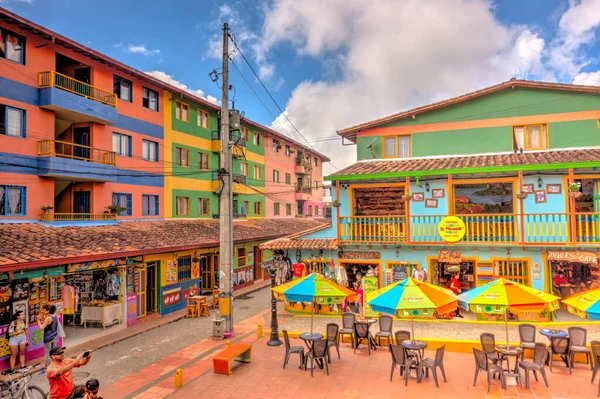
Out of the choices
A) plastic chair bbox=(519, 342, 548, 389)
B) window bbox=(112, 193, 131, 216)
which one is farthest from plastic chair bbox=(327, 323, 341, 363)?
window bbox=(112, 193, 131, 216)

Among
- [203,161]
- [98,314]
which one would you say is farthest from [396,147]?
[98,314]

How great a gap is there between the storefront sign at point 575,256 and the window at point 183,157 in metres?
20.1

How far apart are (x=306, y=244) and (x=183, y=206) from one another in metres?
10.3

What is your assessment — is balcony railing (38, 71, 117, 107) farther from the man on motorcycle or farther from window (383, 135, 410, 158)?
window (383, 135, 410, 158)

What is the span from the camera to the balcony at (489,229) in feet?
50.4

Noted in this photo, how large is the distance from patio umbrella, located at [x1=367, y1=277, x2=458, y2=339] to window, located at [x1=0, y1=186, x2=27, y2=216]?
1408cm

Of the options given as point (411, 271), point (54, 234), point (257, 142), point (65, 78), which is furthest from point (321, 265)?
point (257, 142)

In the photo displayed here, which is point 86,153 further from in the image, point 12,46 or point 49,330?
point 49,330

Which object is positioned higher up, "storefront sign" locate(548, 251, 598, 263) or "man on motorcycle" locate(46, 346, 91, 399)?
"storefront sign" locate(548, 251, 598, 263)

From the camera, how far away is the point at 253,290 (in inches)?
1063

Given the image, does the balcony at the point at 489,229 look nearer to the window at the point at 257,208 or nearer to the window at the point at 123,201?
the window at the point at 123,201

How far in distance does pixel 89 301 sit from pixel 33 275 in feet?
14.6

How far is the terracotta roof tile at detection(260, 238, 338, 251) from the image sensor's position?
1862 cm

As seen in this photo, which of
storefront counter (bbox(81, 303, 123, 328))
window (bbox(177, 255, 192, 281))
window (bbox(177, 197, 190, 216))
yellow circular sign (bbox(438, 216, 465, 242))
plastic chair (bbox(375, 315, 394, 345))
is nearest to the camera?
plastic chair (bbox(375, 315, 394, 345))
